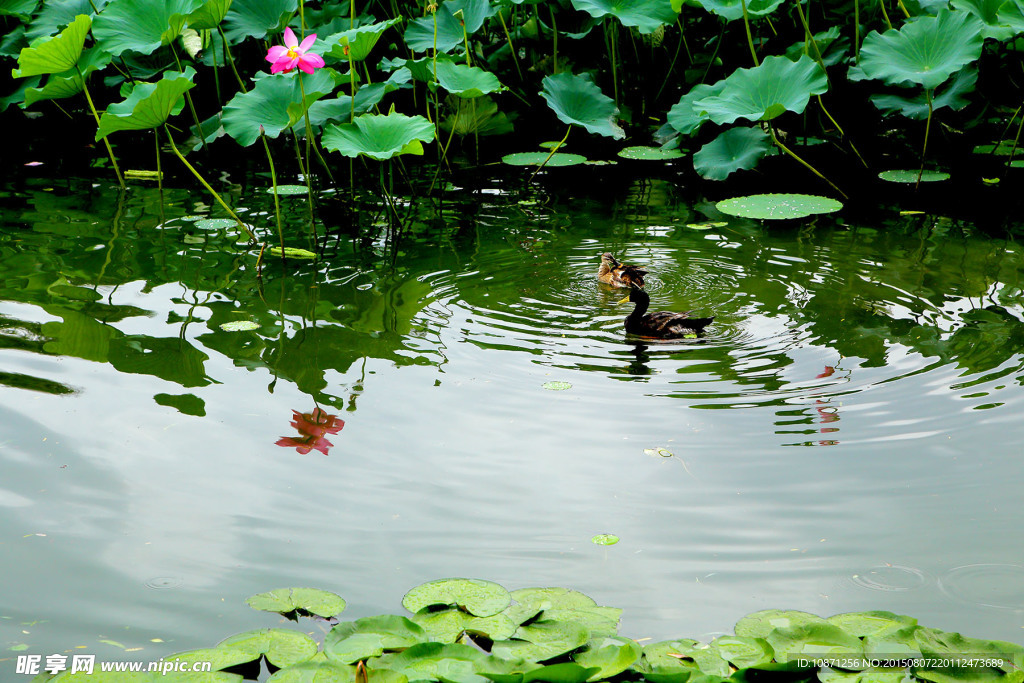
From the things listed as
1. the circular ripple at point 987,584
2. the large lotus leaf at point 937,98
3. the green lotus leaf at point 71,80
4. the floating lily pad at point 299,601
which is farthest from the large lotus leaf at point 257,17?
the circular ripple at point 987,584

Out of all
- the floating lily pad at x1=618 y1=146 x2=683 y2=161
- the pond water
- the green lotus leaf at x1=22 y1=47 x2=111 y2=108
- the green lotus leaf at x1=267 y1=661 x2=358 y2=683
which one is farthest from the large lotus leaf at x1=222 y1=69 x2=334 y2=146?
the green lotus leaf at x1=267 y1=661 x2=358 y2=683

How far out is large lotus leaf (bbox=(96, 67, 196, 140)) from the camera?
495 cm

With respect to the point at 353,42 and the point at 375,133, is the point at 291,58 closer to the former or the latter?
the point at 375,133

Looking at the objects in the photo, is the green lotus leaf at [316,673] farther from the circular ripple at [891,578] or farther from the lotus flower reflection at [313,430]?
the circular ripple at [891,578]

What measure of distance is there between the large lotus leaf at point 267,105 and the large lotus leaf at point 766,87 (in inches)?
104

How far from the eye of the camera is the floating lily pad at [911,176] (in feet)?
22.6

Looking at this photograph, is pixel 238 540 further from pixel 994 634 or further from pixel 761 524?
pixel 994 634

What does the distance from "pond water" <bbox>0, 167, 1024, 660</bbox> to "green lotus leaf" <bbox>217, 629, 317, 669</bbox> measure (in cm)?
11

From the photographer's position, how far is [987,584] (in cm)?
235

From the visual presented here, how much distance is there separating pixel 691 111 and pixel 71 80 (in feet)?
15.6

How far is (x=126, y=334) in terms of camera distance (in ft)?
13.4

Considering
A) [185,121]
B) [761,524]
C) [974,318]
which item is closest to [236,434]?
[761,524]

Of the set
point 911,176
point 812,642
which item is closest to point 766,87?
point 911,176

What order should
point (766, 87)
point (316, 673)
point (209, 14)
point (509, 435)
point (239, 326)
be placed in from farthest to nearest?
1. point (209, 14)
2. point (766, 87)
3. point (239, 326)
4. point (509, 435)
5. point (316, 673)
